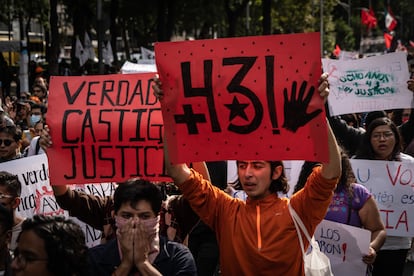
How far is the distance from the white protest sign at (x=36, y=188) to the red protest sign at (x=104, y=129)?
116 centimetres

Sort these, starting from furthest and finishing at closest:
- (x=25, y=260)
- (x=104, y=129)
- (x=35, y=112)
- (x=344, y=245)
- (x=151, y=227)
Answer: (x=35, y=112)
(x=344, y=245)
(x=104, y=129)
(x=151, y=227)
(x=25, y=260)

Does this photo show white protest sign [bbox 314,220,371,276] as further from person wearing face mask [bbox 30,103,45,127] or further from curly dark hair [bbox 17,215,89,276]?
person wearing face mask [bbox 30,103,45,127]

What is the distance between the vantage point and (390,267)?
5824 millimetres

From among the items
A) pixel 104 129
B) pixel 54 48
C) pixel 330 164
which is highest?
pixel 54 48

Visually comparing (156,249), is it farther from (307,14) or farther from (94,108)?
(307,14)

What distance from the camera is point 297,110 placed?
14.1 ft

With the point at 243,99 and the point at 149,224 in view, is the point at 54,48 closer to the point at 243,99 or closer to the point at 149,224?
the point at 243,99

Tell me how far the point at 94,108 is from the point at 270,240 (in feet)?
4.73

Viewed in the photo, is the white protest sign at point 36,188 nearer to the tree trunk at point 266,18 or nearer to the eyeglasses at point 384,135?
the eyeglasses at point 384,135

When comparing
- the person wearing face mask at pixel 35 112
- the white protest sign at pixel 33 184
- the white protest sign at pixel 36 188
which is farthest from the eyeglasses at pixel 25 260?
the person wearing face mask at pixel 35 112

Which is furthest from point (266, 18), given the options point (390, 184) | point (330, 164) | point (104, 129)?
point (330, 164)

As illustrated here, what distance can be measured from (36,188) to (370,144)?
255cm

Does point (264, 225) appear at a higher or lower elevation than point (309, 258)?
higher

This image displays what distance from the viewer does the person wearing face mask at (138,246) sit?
370cm
